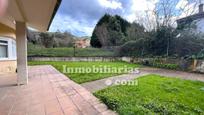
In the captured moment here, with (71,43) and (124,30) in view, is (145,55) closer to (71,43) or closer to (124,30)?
(124,30)

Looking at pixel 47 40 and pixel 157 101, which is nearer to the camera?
pixel 157 101

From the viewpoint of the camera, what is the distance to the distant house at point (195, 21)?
13830 mm

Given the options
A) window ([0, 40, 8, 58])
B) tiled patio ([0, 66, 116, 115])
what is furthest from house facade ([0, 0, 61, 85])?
tiled patio ([0, 66, 116, 115])

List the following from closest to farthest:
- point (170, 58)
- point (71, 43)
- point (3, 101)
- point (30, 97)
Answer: point (3, 101) → point (30, 97) → point (170, 58) → point (71, 43)

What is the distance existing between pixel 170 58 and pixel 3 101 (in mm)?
12111

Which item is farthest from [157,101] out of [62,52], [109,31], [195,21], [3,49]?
[109,31]

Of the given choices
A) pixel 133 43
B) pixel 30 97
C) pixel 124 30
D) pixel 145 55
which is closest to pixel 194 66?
pixel 145 55

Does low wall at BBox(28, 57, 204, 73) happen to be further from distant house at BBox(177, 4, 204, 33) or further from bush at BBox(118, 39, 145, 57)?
distant house at BBox(177, 4, 204, 33)

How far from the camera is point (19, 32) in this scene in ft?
22.3

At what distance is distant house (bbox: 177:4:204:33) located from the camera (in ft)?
45.4

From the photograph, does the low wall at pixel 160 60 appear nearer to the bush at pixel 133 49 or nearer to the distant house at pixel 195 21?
the bush at pixel 133 49

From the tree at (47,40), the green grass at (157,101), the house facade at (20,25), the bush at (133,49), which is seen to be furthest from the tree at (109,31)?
→ the green grass at (157,101)

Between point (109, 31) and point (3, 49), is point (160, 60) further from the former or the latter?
point (3, 49)

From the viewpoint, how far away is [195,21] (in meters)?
14.0
